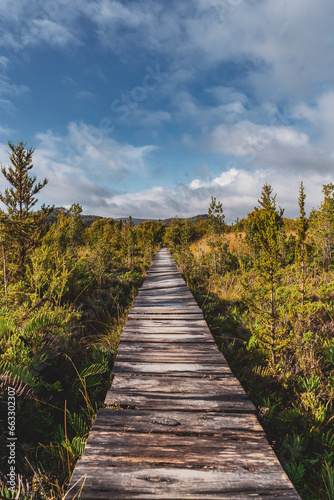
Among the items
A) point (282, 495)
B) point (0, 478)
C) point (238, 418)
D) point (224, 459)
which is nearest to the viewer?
point (282, 495)

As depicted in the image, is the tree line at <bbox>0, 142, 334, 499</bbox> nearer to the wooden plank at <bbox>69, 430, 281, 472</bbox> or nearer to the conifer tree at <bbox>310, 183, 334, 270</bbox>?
the wooden plank at <bbox>69, 430, 281, 472</bbox>

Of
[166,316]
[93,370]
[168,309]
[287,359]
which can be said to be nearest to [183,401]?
[93,370]

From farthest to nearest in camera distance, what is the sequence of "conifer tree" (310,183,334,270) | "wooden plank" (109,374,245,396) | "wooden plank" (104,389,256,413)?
1. "conifer tree" (310,183,334,270)
2. "wooden plank" (109,374,245,396)
3. "wooden plank" (104,389,256,413)

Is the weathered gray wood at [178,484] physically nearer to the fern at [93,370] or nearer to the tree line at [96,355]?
the tree line at [96,355]

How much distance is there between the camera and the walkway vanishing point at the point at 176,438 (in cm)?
125

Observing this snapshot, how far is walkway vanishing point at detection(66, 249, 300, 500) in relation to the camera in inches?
49.0

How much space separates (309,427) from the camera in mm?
2164

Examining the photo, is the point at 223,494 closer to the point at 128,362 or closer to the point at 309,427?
the point at 309,427

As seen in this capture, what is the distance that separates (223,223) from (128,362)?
7309 millimetres

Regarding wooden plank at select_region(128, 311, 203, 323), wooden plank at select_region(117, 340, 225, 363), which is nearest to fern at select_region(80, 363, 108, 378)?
wooden plank at select_region(117, 340, 225, 363)

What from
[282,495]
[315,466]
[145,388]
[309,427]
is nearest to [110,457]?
[145,388]

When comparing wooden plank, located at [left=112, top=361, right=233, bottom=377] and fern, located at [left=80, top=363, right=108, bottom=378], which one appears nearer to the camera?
wooden plank, located at [left=112, top=361, right=233, bottom=377]

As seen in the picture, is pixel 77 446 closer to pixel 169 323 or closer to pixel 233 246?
pixel 169 323

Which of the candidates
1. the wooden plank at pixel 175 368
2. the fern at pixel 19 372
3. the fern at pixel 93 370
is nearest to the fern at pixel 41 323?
the fern at pixel 19 372
